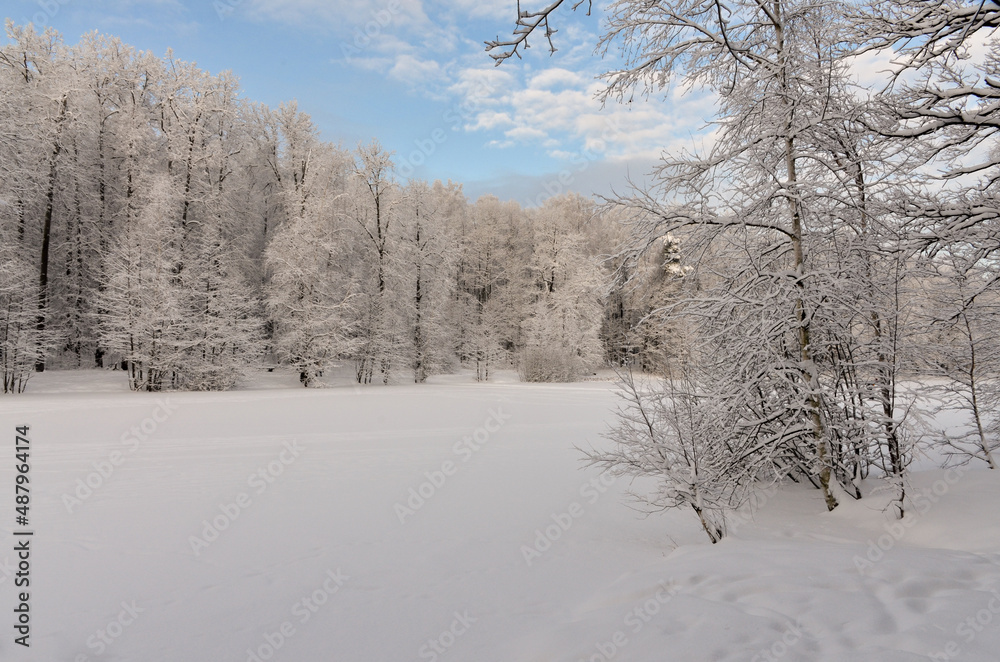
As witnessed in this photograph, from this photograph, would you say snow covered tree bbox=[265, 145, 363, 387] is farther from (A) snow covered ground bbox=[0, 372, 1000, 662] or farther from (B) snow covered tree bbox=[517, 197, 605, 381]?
(A) snow covered ground bbox=[0, 372, 1000, 662]

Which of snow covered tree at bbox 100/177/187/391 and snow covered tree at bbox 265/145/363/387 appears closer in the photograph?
snow covered tree at bbox 100/177/187/391

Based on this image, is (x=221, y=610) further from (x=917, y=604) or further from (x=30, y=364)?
(x=30, y=364)

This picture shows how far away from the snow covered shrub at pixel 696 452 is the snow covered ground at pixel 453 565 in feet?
1.40

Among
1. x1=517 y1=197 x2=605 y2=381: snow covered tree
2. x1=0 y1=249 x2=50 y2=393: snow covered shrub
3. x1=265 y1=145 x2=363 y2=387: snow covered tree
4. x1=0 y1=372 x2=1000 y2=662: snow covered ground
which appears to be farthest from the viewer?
x1=517 y1=197 x2=605 y2=381: snow covered tree

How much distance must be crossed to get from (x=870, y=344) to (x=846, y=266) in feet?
3.27

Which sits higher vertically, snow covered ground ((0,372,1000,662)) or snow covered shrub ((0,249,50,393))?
snow covered shrub ((0,249,50,393))

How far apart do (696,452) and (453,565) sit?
2636 mm

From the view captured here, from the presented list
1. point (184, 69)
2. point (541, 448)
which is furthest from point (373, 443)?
point (184, 69)

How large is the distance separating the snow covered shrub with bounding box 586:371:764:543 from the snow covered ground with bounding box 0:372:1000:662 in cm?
43

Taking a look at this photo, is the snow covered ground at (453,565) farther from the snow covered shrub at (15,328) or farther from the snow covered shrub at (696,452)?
the snow covered shrub at (15,328)

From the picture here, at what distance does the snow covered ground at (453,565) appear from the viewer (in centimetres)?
271

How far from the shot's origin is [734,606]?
2.86 m

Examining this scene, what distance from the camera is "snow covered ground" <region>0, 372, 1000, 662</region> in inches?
107

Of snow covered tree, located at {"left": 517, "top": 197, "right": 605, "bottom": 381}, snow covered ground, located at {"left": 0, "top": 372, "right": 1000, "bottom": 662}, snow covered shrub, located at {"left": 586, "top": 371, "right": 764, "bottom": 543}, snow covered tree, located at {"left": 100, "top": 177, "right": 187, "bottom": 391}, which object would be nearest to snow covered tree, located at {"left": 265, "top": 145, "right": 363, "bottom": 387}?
snow covered tree, located at {"left": 100, "top": 177, "right": 187, "bottom": 391}
